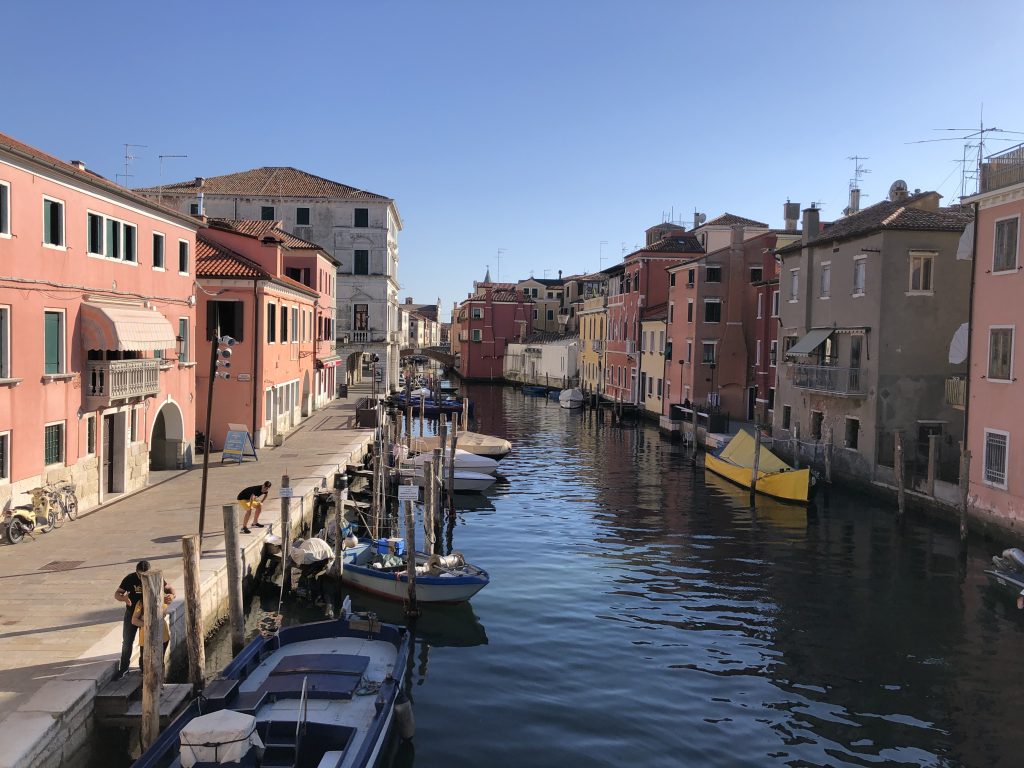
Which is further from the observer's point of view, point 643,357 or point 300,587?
point 643,357

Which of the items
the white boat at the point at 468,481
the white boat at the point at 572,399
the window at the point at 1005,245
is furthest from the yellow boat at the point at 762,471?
the white boat at the point at 572,399

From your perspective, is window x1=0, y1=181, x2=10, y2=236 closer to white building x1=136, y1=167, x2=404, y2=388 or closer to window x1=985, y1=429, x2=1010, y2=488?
window x1=985, y1=429, x2=1010, y2=488

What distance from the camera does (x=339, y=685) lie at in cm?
1145

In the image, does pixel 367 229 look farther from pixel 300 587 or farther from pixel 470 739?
pixel 470 739

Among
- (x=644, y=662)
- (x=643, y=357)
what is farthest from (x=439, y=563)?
(x=643, y=357)

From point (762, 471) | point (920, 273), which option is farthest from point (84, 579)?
point (920, 273)

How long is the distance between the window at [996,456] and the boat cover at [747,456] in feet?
29.5

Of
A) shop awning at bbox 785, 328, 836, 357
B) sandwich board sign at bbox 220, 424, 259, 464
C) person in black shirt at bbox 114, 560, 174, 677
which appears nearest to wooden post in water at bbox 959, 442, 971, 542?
shop awning at bbox 785, 328, 836, 357

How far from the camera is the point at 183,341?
24875 mm

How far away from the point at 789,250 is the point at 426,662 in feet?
93.4

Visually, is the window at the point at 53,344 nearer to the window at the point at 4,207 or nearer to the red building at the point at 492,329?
the window at the point at 4,207

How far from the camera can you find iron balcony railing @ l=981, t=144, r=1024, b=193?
72.5ft

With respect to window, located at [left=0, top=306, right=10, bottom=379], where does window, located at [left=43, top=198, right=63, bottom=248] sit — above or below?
above

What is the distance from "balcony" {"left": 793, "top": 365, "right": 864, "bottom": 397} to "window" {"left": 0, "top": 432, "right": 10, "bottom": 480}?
85.8ft
